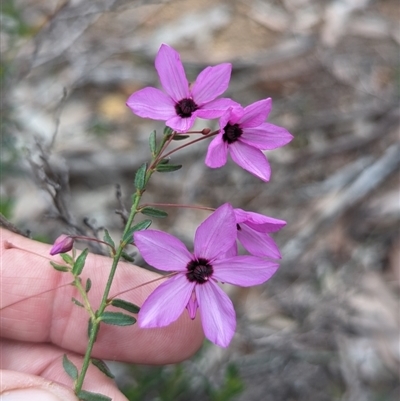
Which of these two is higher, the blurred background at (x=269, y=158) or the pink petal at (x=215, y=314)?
the pink petal at (x=215, y=314)

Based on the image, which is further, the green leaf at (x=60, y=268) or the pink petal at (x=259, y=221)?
the green leaf at (x=60, y=268)

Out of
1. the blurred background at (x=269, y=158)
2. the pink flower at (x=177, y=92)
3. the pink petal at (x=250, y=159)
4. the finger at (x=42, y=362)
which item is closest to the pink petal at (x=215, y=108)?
the pink flower at (x=177, y=92)

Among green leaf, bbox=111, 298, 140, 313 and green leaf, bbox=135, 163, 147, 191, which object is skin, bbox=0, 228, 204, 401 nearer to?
green leaf, bbox=111, 298, 140, 313

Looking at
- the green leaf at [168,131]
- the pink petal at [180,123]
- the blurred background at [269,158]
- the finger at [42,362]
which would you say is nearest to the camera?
the pink petal at [180,123]

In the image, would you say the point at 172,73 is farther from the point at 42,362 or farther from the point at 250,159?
the point at 42,362

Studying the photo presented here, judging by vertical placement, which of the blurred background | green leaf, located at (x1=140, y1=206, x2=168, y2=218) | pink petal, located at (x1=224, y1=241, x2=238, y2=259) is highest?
green leaf, located at (x1=140, y1=206, x2=168, y2=218)

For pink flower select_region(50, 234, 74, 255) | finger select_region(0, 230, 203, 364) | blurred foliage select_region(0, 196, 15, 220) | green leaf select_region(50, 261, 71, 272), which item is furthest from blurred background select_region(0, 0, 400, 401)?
pink flower select_region(50, 234, 74, 255)

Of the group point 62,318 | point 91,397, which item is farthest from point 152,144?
point 62,318

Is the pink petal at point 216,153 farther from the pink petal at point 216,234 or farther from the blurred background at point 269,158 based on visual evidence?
the blurred background at point 269,158
